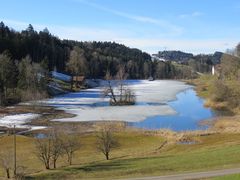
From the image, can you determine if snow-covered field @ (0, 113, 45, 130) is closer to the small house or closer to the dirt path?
the dirt path

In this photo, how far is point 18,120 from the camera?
7456cm

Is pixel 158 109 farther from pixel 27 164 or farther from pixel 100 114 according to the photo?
pixel 27 164

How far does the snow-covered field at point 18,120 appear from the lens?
68088 millimetres

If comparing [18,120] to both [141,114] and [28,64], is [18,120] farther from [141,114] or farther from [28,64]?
[28,64]

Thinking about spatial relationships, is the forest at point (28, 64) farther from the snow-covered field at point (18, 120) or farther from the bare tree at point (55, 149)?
the bare tree at point (55, 149)

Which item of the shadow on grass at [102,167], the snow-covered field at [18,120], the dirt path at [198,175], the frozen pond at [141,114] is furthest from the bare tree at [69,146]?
the frozen pond at [141,114]

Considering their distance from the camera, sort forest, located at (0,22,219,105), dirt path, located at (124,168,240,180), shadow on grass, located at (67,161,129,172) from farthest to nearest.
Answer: forest, located at (0,22,219,105) → shadow on grass, located at (67,161,129,172) → dirt path, located at (124,168,240,180)

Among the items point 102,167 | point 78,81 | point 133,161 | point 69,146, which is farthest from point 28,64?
point 102,167

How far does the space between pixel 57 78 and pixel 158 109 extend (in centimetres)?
7219

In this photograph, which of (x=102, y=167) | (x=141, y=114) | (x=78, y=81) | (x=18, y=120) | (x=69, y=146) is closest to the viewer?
(x=102, y=167)

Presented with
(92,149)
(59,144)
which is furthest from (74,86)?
(59,144)

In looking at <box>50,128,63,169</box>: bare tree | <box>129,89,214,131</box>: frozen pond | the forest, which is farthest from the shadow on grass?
the forest

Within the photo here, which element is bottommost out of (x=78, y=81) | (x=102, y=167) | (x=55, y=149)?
(x=102, y=167)

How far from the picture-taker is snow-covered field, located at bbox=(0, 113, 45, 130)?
223 feet
